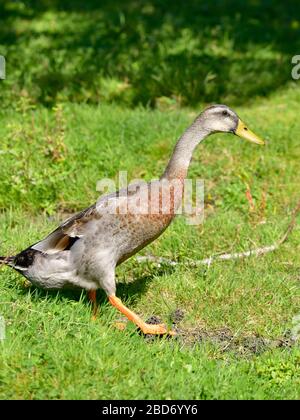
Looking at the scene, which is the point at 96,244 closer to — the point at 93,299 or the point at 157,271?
the point at 93,299

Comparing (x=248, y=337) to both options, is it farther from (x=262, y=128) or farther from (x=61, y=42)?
(x=61, y=42)

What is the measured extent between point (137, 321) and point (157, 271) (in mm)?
952

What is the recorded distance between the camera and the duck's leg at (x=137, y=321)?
512 centimetres

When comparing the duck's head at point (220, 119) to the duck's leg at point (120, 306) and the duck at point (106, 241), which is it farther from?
the duck's leg at point (120, 306)

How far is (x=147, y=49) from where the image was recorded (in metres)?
9.77

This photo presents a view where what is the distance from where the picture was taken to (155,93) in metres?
9.02

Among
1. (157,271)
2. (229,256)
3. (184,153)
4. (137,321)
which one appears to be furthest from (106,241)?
(229,256)

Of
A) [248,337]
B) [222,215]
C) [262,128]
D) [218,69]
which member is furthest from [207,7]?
[248,337]

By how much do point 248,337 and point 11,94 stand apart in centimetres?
429

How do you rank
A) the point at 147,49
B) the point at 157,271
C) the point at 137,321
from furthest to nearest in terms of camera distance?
the point at 147,49, the point at 157,271, the point at 137,321

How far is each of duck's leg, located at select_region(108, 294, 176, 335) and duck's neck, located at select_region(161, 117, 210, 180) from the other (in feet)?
2.75

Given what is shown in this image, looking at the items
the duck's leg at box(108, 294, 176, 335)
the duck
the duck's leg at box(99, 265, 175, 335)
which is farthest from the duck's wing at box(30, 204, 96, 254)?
the duck's leg at box(108, 294, 176, 335)

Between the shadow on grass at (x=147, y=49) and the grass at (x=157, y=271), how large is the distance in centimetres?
40
